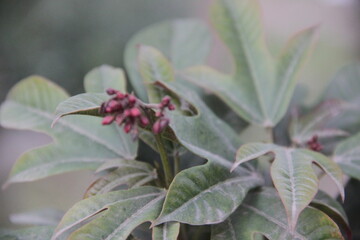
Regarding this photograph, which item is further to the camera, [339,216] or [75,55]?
[75,55]

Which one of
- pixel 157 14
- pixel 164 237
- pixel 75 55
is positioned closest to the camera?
pixel 164 237

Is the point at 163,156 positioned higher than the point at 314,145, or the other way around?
the point at 163,156

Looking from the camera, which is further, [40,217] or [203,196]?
[40,217]

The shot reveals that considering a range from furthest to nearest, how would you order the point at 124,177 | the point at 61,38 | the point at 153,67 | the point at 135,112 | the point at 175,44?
1. the point at 61,38
2. the point at 175,44
3. the point at 153,67
4. the point at 124,177
5. the point at 135,112

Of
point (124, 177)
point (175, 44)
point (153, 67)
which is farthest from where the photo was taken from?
point (175, 44)

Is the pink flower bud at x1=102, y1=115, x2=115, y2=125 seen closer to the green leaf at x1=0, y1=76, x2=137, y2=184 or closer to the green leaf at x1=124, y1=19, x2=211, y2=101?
the green leaf at x1=0, y1=76, x2=137, y2=184

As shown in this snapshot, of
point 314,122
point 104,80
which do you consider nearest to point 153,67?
point 104,80

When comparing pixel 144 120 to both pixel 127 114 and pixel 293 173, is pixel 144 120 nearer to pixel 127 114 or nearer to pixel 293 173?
pixel 127 114

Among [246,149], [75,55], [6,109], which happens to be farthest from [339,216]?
[75,55]

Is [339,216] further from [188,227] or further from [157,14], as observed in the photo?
[157,14]
